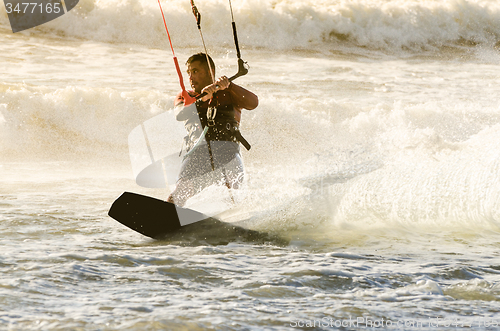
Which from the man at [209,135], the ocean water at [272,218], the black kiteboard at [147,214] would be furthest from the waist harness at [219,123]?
the black kiteboard at [147,214]

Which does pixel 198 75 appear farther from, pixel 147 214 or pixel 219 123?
pixel 147 214

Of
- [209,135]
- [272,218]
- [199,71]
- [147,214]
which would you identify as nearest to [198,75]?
[199,71]

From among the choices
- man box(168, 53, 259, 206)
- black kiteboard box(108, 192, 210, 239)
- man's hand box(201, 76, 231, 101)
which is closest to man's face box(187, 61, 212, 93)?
man box(168, 53, 259, 206)

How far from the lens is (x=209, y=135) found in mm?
4914

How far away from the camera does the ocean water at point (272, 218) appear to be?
9.50ft

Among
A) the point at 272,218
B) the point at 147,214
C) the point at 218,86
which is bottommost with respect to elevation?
the point at 272,218

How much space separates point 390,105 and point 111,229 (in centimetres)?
954

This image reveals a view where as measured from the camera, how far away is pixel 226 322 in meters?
2.69

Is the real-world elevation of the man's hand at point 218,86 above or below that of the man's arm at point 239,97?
above

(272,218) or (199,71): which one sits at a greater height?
(199,71)

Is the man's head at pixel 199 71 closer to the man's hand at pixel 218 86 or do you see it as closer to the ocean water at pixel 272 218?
the man's hand at pixel 218 86

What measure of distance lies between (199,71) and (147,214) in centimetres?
142

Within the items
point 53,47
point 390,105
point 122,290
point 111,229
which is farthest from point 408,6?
point 122,290

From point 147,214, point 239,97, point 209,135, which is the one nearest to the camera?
point 147,214
